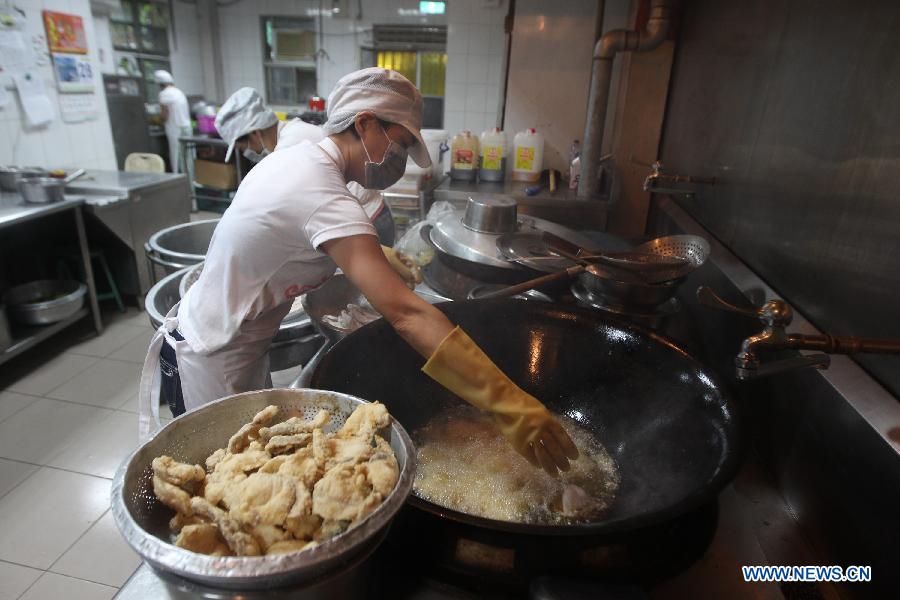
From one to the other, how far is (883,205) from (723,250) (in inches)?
29.2

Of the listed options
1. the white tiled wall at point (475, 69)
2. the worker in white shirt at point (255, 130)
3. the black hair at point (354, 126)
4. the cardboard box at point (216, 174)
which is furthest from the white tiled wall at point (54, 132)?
the black hair at point (354, 126)

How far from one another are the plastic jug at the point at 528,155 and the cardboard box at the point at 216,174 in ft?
14.4

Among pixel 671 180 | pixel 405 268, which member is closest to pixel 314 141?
Answer: pixel 405 268

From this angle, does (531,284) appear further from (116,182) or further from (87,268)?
(116,182)

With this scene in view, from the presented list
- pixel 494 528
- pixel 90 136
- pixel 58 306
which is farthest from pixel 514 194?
pixel 90 136

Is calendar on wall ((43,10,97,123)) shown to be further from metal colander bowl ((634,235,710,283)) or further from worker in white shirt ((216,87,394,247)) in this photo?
metal colander bowl ((634,235,710,283))

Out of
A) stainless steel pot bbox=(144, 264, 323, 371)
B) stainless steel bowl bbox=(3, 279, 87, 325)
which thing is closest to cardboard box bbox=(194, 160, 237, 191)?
stainless steel bowl bbox=(3, 279, 87, 325)

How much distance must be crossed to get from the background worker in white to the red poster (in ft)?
7.69

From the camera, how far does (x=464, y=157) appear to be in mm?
3246

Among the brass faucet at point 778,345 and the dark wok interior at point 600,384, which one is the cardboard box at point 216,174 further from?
the brass faucet at point 778,345

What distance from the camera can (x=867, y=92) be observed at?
3.22 feet

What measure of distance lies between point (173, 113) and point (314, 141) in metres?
5.69

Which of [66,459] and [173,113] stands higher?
[173,113]

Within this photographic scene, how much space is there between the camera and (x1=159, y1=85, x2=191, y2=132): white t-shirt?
6.64m
